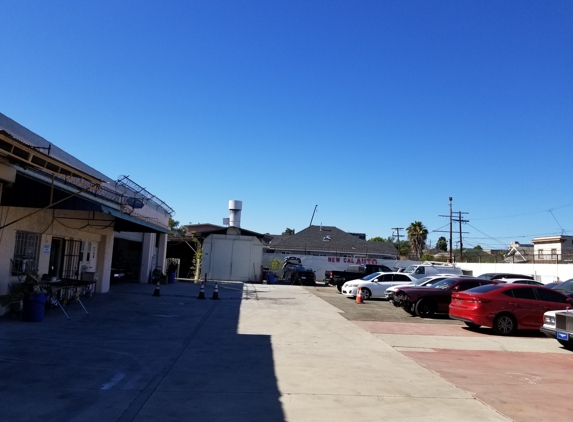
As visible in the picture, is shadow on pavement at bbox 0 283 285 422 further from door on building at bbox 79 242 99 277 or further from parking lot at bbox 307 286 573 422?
door on building at bbox 79 242 99 277

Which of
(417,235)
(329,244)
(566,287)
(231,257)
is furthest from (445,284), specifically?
(417,235)

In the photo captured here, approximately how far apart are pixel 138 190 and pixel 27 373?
2100 centimetres

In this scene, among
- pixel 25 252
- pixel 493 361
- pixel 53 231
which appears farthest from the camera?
pixel 53 231

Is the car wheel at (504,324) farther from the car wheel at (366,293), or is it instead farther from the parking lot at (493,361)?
the car wheel at (366,293)

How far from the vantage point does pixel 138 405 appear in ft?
20.3

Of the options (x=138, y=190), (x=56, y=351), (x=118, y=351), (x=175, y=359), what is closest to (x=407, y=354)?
(x=175, y=359)

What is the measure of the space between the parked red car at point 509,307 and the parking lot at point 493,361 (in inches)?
15.3

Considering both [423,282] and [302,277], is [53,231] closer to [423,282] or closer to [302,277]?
[423,282]

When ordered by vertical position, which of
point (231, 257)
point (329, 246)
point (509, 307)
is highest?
point (329, 246)

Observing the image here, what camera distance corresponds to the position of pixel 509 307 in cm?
1417

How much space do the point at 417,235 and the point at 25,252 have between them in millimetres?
61503

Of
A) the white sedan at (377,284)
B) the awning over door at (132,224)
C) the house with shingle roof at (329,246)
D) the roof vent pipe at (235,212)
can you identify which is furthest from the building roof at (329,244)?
the awning over door at (132,224)

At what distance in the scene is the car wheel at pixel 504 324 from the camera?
1416cm

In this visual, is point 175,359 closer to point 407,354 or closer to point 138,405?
point 138,405
